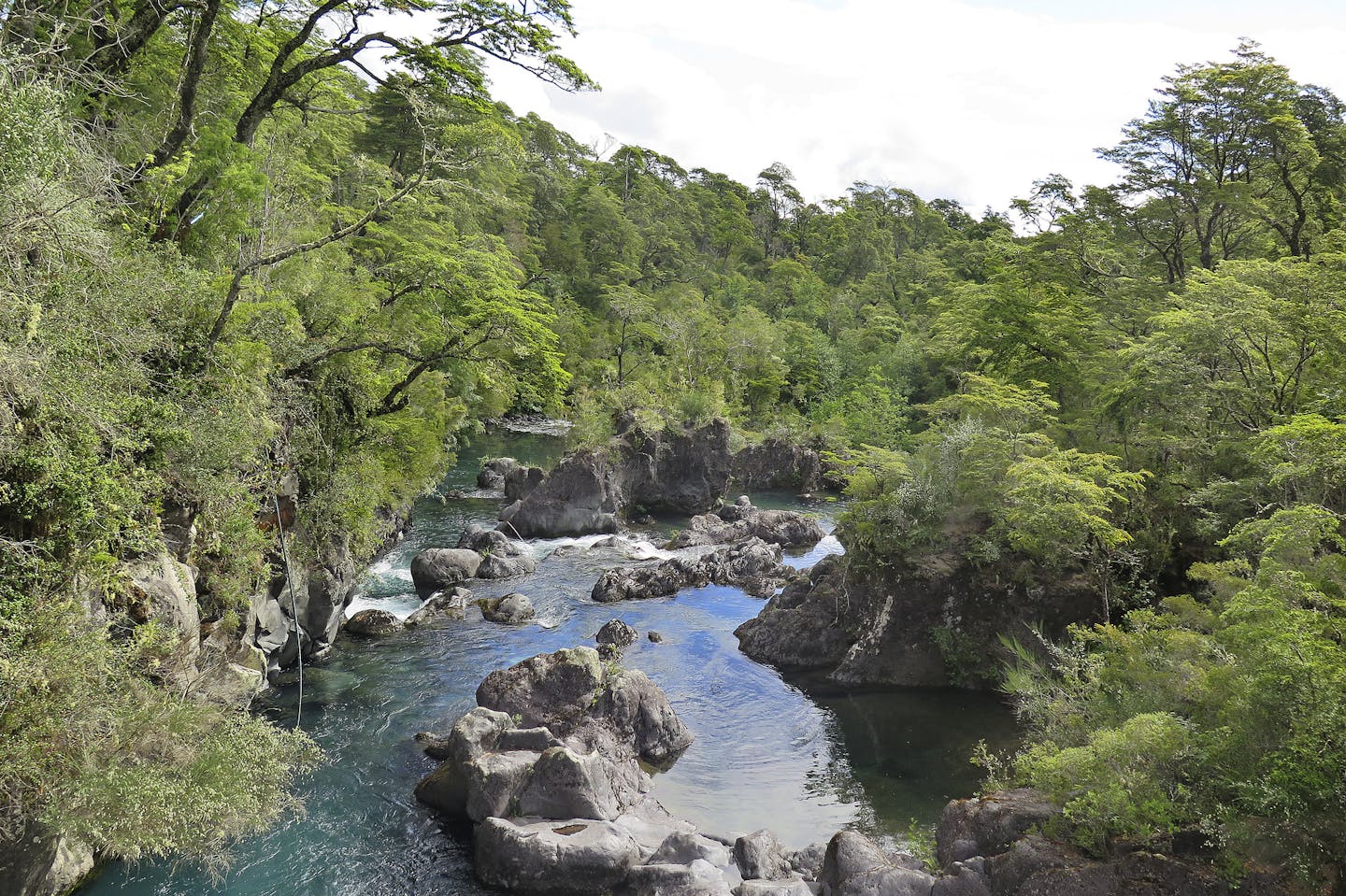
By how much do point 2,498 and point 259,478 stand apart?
5.42 metres

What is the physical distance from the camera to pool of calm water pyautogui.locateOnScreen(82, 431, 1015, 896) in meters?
10.5

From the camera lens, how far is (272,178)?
710 inches

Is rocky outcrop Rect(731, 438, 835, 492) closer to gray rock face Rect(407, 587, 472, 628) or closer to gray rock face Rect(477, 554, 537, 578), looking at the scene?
gray rock face Rect(477, 554, 537, 578)

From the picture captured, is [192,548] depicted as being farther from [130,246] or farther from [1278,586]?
[1278,586]

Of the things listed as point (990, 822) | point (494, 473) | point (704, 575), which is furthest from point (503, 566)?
point (990, 822)

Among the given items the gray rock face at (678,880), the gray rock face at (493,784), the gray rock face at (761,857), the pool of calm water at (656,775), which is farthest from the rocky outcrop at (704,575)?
the gray rock face at (678,880)

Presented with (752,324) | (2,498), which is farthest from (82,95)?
(752,324)

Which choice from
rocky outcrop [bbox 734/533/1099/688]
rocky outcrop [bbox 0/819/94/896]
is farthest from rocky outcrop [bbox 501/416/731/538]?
rocky outcrop [bbox 0/819/94/896]

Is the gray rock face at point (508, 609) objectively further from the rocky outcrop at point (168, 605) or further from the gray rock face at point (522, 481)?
the gray rock face at point (522, 481)

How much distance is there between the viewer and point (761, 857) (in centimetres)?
1064

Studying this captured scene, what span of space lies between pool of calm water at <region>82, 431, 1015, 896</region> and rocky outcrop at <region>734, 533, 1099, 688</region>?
2.06ft

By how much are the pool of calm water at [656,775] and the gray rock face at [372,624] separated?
1.57 feet

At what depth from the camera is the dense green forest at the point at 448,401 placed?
7633 millimetres

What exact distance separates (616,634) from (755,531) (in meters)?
12.2
